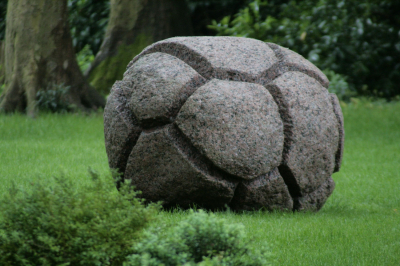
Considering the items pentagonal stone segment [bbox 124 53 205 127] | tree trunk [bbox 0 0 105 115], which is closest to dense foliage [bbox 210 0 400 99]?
tree trunk [bbox 0 0 105 115]

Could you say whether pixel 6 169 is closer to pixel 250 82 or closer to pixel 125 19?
pixel 250 82

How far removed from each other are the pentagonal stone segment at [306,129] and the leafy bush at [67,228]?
1979 millimetres

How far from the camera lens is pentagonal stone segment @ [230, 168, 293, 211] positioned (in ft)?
15.1

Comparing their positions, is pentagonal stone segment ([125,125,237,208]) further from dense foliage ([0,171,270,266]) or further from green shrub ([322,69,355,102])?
green shrub ([322,69,355,102])

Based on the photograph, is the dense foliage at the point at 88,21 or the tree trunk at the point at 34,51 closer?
the tree trunk at the point at 34,51

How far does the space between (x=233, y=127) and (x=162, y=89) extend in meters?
0.74

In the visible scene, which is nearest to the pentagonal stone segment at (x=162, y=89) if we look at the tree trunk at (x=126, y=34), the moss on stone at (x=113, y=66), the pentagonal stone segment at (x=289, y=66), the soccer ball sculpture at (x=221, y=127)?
the soccer ball sculpture at (x=221, y=127)

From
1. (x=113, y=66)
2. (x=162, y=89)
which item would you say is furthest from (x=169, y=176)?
(x=113, y=66)

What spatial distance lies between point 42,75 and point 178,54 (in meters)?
7.02

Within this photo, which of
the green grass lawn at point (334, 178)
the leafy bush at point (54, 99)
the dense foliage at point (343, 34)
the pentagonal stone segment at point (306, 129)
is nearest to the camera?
the green grass lawn at point (334, 178)

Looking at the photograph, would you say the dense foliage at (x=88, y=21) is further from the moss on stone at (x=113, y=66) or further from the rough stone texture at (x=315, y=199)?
the rough stone texture at (x=315, y=199)

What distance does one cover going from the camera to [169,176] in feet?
14.9

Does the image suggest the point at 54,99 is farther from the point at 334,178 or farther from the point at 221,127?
the point at 221,127

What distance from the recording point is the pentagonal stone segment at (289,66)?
16.0 ft
